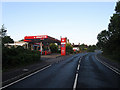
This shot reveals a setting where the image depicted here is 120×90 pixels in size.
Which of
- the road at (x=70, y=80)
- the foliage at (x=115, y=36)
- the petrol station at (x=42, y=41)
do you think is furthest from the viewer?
the petrol station at (x=42, y=41)

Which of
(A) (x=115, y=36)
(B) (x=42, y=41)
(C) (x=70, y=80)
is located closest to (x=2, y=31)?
(B) (x=42, y=41)

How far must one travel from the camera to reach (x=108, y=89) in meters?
6.38

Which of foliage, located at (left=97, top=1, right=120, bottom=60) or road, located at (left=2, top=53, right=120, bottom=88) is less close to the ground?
foliage, located at (left=97, top=1, right=120, bottom=60)

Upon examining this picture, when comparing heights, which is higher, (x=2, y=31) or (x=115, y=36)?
(x=2, y=31)

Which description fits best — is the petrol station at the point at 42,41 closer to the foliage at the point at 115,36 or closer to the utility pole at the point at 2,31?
the foliage at the point at 115,36

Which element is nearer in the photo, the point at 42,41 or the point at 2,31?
the point at 42,41

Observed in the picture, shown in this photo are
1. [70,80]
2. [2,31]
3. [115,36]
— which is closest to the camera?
[70,80]

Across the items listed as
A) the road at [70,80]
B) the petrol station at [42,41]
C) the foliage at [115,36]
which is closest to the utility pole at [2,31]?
the petrol station at [42,41]

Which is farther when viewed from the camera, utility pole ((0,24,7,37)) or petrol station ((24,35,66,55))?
utility pole ((0,24,7,37))

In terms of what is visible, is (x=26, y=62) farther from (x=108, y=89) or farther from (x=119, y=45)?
(x=119, y=45)

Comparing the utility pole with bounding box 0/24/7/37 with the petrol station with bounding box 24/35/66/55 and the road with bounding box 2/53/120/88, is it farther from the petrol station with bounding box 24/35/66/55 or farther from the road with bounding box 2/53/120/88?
the road with bounding box 2/53/120/88

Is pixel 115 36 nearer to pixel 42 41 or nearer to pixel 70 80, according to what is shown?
pixel 70 80

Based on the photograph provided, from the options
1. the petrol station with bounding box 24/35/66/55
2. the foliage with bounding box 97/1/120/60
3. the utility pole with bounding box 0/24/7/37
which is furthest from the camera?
the utility pole with bounding box 0/24/7/37

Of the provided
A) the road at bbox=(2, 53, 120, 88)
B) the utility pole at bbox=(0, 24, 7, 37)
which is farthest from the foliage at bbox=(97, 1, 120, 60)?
the utility pole at bbox=(0, 24, 7, 37)
